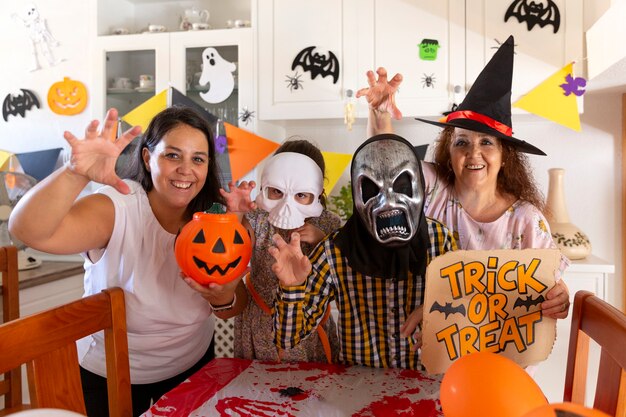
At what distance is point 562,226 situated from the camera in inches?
88.0

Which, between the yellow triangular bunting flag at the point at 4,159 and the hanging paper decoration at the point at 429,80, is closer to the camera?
the hanging paper decoration at the point at 429,80

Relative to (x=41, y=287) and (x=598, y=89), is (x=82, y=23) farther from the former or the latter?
(x=598, y=89)

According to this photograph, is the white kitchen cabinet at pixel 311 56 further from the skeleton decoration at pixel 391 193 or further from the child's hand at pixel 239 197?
the skeleton decoration at pixel 391 193

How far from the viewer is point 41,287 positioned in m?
2.28

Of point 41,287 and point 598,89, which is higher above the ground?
point 598,89

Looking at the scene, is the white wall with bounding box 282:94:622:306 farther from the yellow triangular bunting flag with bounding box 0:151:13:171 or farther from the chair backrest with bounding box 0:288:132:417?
the yellow triangular bunting flag with bounding box 0:151:13:171

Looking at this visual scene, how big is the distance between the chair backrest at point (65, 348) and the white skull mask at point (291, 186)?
1.31 ft

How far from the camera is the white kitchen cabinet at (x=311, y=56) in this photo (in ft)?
7.63

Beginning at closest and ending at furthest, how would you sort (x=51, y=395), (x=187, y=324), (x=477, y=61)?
(x=51, y=395) < (x=187, y=324) < (x=477, y=61)

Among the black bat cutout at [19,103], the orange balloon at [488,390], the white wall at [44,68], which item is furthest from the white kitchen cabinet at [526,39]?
the black bat cutout at [19,103]

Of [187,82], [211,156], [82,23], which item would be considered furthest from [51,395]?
[82,23]

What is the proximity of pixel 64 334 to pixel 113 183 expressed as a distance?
0.29 m

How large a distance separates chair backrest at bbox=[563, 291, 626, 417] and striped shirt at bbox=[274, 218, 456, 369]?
302 millimetres

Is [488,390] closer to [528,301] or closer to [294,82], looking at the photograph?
[528,301]
